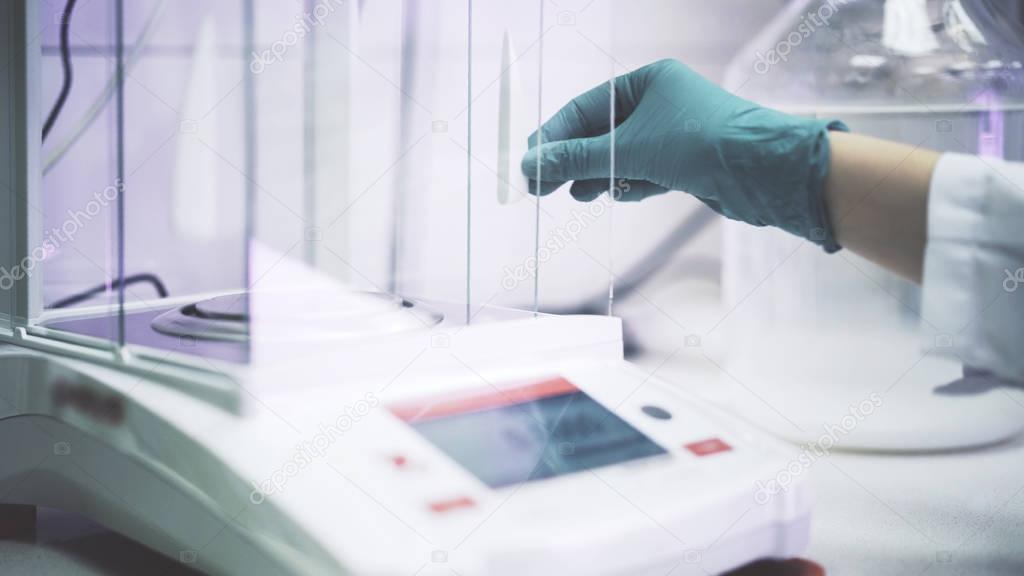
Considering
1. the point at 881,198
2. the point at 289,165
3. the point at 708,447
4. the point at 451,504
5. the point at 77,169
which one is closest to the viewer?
the point at 451,504

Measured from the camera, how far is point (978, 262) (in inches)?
24.9

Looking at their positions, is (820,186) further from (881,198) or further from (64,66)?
(64,66)

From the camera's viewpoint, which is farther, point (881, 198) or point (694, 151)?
point (694, 151)

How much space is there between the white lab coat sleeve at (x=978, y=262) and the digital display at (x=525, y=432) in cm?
29

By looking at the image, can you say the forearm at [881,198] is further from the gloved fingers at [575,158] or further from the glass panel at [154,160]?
the glass panel at [154,160]

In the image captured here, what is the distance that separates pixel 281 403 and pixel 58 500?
29 centimetres

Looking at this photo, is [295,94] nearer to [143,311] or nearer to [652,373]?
[143,311]

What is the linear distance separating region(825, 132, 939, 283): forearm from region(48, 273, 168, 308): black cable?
27.7 inches

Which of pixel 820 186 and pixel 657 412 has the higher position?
pixel 820 186

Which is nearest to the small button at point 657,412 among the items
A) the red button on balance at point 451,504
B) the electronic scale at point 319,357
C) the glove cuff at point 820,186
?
the electronic scale at point 319,357

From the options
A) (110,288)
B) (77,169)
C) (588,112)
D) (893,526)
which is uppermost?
(588,112)

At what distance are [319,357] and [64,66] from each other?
0.57m

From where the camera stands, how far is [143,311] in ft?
2.61

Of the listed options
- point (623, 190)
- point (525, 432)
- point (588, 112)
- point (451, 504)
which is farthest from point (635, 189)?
point (451, 504)
